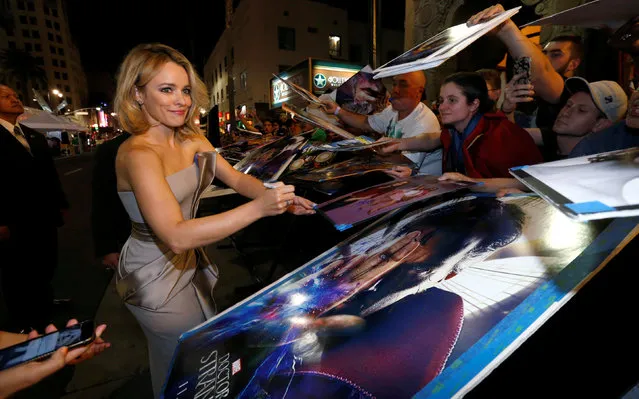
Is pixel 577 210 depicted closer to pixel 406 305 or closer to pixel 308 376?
pixel 406 305

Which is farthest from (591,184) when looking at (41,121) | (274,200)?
(41,121)

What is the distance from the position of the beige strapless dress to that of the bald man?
1930 millimetres

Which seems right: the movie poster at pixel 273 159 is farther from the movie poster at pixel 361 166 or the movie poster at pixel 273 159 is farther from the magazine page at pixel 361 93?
the magazine page at pixel 361 93

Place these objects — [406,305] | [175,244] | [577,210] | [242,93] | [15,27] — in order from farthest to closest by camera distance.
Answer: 1. [15,27]
2. [242,93]
3. [175,244]
4. [406,305]
5. [577,210]

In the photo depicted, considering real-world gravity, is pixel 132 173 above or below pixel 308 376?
above

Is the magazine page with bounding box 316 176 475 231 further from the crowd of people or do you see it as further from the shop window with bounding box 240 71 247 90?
the shop window with bounding box 240 71 247 90

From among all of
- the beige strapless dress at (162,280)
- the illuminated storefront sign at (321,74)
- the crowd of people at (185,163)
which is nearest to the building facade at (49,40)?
the illuminated storefront sign at (321,74)

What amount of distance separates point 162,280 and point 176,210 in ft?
1.78

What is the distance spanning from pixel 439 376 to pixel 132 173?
139cm

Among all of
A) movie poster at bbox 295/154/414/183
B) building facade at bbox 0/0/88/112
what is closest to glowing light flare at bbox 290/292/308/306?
movie poster at bbox 295/154/414/183

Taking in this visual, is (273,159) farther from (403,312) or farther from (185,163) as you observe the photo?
(403,312)

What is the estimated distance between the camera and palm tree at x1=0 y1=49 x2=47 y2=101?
49753 millimetres

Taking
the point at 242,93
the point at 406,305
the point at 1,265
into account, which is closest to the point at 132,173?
the point at 406,305

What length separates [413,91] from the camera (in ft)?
10.6
